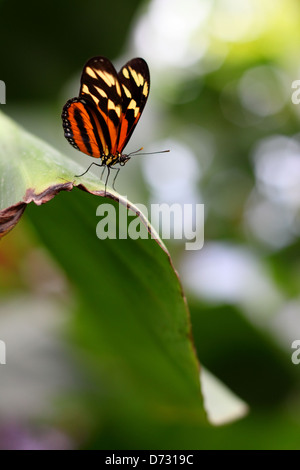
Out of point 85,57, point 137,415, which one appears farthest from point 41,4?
point 137,415

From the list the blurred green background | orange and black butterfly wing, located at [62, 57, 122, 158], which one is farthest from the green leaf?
the blurred green background

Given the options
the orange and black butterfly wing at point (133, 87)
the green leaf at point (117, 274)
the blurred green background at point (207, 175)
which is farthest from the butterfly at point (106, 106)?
the blurred green background at point (207, 175)

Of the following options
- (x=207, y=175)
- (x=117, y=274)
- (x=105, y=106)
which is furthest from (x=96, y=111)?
(x=207, y=175)

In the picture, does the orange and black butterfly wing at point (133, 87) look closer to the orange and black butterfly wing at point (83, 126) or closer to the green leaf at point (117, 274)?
the orange and black butterfly wing at point (83, 126)

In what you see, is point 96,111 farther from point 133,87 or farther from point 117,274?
point 117,274

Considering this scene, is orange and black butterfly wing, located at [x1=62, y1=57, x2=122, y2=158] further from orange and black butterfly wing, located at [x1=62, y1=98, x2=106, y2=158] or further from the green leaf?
the green leaf

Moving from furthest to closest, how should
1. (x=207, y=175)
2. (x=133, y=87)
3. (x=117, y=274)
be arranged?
1. (x=207, y=175)
2. (x=133, y=87)
3. (x=117, y=274)

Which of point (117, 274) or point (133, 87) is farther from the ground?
point (133, 87)
